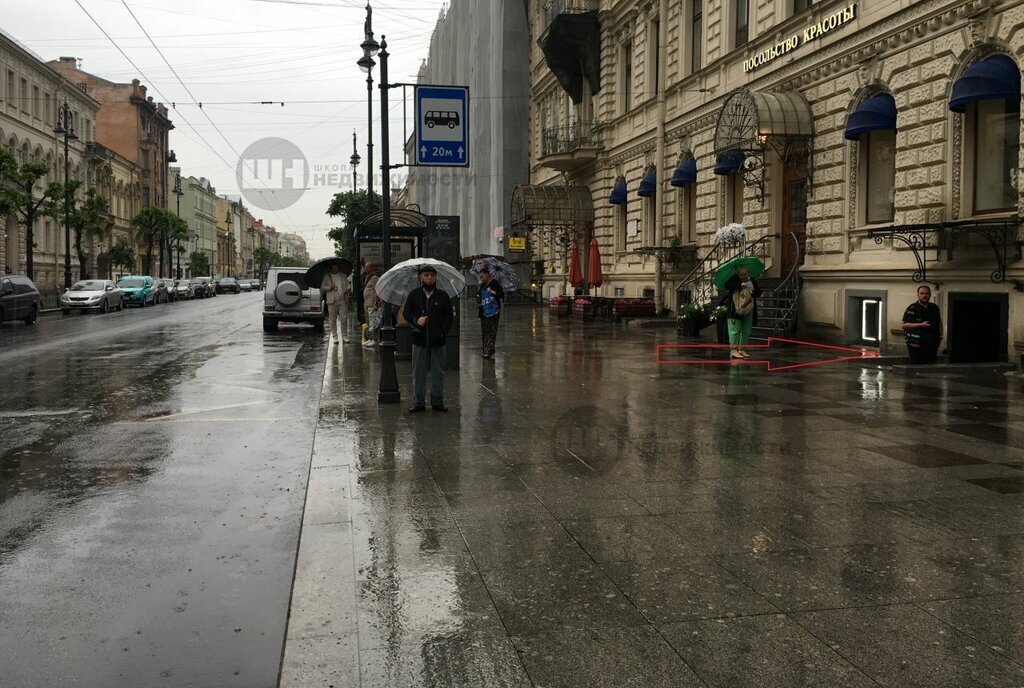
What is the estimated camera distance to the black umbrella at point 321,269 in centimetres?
2289

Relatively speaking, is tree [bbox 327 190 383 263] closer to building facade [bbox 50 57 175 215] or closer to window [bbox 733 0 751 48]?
building facade [bbox 50 57 175 215]

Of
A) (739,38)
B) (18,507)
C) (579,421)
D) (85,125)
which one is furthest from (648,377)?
(85,125)

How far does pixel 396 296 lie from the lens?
38.4 feet

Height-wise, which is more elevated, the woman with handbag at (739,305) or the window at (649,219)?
the window at (649,219)

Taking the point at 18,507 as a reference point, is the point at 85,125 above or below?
above

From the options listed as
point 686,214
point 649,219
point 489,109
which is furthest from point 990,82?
point 489,109

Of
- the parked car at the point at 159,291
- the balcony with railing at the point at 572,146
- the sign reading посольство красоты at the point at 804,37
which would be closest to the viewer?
the sign reading посольство красоты at the point at 804,37

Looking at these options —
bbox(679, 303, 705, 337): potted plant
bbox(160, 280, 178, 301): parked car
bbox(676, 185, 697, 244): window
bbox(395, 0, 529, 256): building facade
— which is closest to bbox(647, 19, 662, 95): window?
bbox(676, 185, 697, 244): window

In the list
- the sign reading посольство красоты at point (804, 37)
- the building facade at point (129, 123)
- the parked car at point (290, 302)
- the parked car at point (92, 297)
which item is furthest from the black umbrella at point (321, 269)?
the building facade at point (129, 123)

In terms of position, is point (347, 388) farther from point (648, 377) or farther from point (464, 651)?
point (464, 651)

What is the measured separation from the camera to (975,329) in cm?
1481

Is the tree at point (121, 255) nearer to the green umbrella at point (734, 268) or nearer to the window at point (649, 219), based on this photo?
the window at point (649, 219)

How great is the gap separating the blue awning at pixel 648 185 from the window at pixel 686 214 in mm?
1631

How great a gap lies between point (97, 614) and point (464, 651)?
6.12 feet
